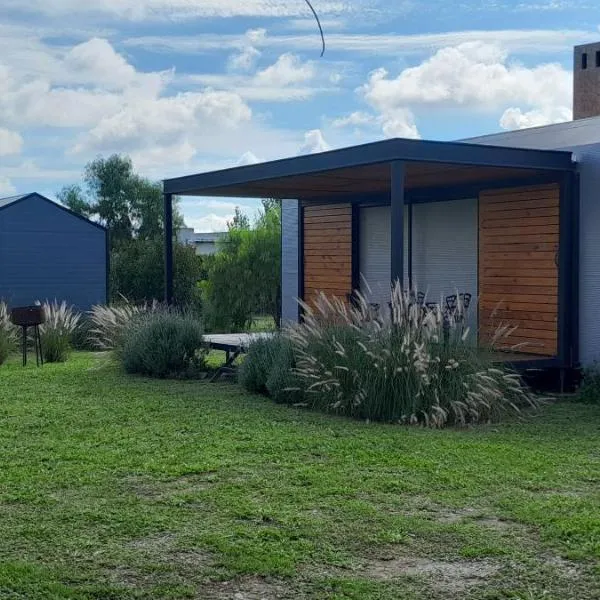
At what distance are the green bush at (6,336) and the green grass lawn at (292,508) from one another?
16.3 ft

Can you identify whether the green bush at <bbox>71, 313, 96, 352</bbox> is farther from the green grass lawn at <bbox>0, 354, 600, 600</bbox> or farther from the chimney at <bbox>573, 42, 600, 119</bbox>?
the chimney at <bbox>573, 42, 600, 119</bbox>

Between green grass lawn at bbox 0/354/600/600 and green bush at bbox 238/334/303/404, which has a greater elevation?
green bush at bbox 238/334/303/404

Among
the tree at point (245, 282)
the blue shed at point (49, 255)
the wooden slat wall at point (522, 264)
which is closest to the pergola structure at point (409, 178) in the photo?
the wooden slat wall at point (522, 264)

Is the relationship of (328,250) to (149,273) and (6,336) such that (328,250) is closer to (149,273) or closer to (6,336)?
(6,336)

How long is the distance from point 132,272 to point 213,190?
34.7ft

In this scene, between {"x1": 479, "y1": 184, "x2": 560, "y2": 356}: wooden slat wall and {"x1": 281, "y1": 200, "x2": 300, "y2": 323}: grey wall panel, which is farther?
{"x1": 281, "y1": 200, "x2": 300, "y2": 323}: grey wall panel

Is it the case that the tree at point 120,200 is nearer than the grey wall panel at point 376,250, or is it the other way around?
the grey wall panel at point 376,250

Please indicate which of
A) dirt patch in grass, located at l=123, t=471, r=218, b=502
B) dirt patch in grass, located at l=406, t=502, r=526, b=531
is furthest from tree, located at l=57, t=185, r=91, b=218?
dirt patch in grass, located at l=406, t=502, r=526, b=531

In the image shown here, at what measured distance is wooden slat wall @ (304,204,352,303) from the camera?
14117 mm

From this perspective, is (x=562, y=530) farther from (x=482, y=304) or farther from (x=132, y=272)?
(x=132, y=272)

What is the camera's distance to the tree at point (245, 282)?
808 inches

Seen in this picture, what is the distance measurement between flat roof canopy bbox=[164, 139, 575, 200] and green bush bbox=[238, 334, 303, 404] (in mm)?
1954

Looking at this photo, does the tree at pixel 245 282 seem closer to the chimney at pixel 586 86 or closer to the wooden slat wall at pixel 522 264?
the chimney at pixel 586 86

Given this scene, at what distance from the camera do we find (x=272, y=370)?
364 inches
